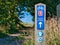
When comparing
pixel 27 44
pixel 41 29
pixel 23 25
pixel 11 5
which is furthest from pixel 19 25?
pixel 41 29

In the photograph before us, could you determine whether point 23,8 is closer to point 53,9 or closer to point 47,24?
point 53,9

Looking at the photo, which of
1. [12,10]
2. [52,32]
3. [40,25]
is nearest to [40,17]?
[40,25]

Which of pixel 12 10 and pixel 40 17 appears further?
pixel 12 10

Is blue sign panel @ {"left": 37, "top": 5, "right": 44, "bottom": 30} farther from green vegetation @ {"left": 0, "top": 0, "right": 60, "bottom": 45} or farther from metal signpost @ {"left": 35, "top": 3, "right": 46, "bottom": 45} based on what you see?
green vegetation @ {"left": 0, "top": 0, "right": 60, "bottom": 45}

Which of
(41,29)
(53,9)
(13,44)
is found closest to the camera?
(41,29)

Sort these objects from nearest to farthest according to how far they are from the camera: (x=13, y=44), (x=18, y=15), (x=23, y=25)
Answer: (x=13, y=44) → (x=18, y=15) → (x=23, y=25)

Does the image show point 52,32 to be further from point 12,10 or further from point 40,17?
point 12,10

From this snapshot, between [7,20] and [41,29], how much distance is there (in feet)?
38.1

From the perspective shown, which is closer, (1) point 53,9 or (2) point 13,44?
(2) point 13,44

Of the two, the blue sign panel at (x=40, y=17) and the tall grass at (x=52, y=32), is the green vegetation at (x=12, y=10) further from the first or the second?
the blue sign panel at (x=40, y=17)

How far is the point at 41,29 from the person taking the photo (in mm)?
8039

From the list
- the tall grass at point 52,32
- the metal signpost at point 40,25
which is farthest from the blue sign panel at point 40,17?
the tall grass at point 52,32

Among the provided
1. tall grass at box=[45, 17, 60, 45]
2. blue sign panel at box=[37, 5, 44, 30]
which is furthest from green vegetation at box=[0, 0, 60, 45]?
blue sign panel at box=[37, 5, 44, 30]

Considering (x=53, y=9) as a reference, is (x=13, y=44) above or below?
below
